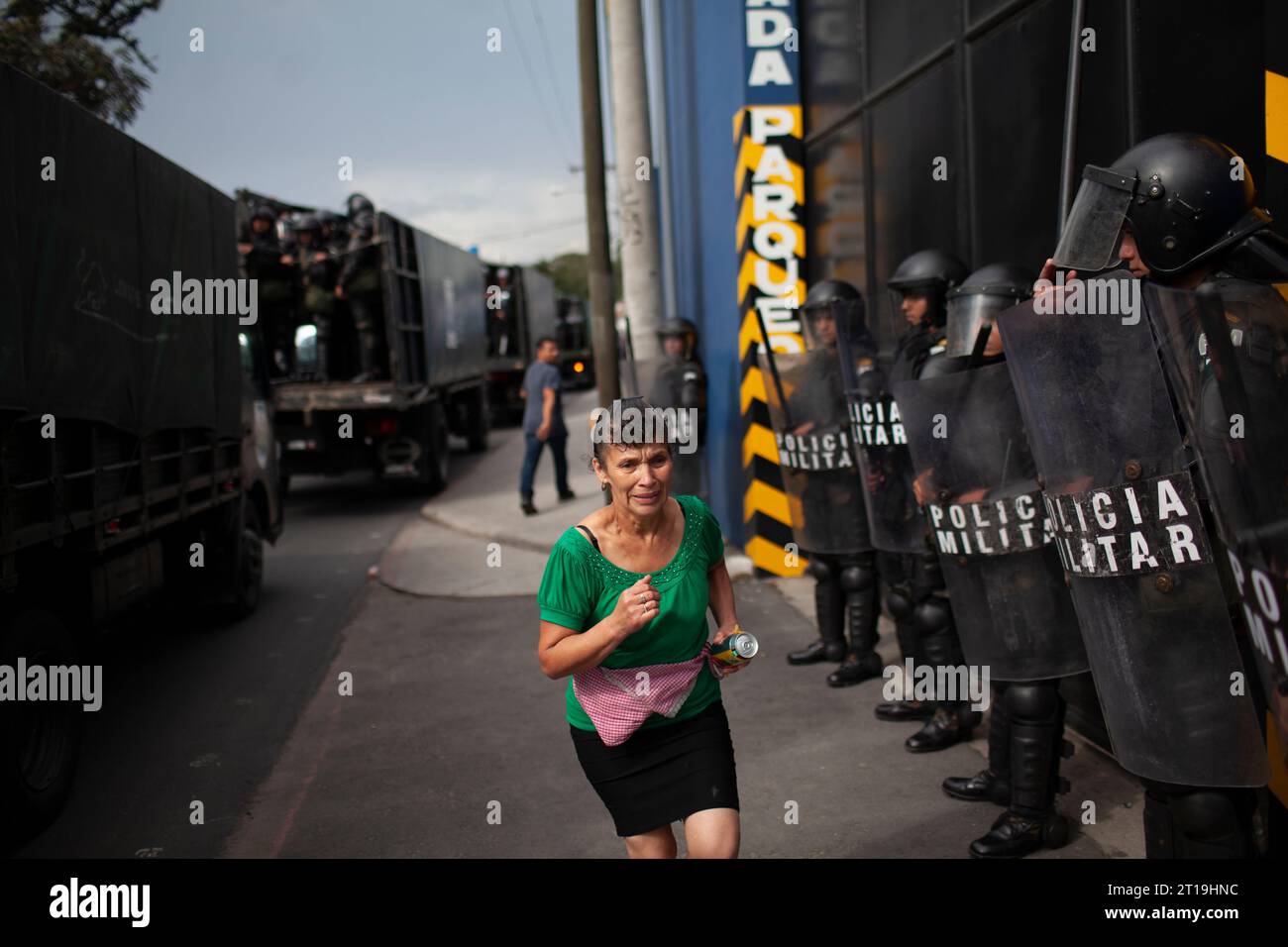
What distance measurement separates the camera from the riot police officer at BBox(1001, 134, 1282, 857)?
8.93 ft

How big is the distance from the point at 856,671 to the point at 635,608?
3582 millimetres

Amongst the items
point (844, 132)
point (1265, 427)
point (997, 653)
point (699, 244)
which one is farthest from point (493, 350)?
point (1265, 427)

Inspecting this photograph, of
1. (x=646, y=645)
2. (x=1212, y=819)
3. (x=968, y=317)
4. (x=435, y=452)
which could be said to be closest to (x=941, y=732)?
(x=968, y=317)

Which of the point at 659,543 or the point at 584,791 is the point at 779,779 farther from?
the point at 659,543

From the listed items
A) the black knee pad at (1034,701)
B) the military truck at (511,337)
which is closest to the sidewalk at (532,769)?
the black knee pad at (1034,701)

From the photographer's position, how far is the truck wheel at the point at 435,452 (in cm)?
1414

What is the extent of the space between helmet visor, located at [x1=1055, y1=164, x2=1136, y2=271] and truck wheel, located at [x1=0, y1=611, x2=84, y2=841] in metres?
3.86

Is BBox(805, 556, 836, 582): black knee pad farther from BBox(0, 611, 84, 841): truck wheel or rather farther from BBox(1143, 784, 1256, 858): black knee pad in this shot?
BBox(0, 611, 84, 841): truck wheel

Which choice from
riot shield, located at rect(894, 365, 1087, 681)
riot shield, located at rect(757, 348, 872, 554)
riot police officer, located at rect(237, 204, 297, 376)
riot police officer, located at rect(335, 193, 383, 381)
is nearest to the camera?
riot shield, located at rect(894, 365, 1087, 681)

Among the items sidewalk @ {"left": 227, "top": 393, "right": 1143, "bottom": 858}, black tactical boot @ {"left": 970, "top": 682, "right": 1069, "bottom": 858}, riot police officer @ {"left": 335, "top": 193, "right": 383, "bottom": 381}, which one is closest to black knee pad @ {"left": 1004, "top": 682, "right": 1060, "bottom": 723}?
black tactical boot @ {"left": 970, "top": 682, "right": 1069, "bottom": 858}

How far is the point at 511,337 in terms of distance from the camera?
86.3 feet

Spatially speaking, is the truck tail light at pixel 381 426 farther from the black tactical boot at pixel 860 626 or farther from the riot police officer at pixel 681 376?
the black tactical boot at pixel 860 626

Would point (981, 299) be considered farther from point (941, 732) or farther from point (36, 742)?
point (36, 742)

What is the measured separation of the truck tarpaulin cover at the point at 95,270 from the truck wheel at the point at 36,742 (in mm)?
887
